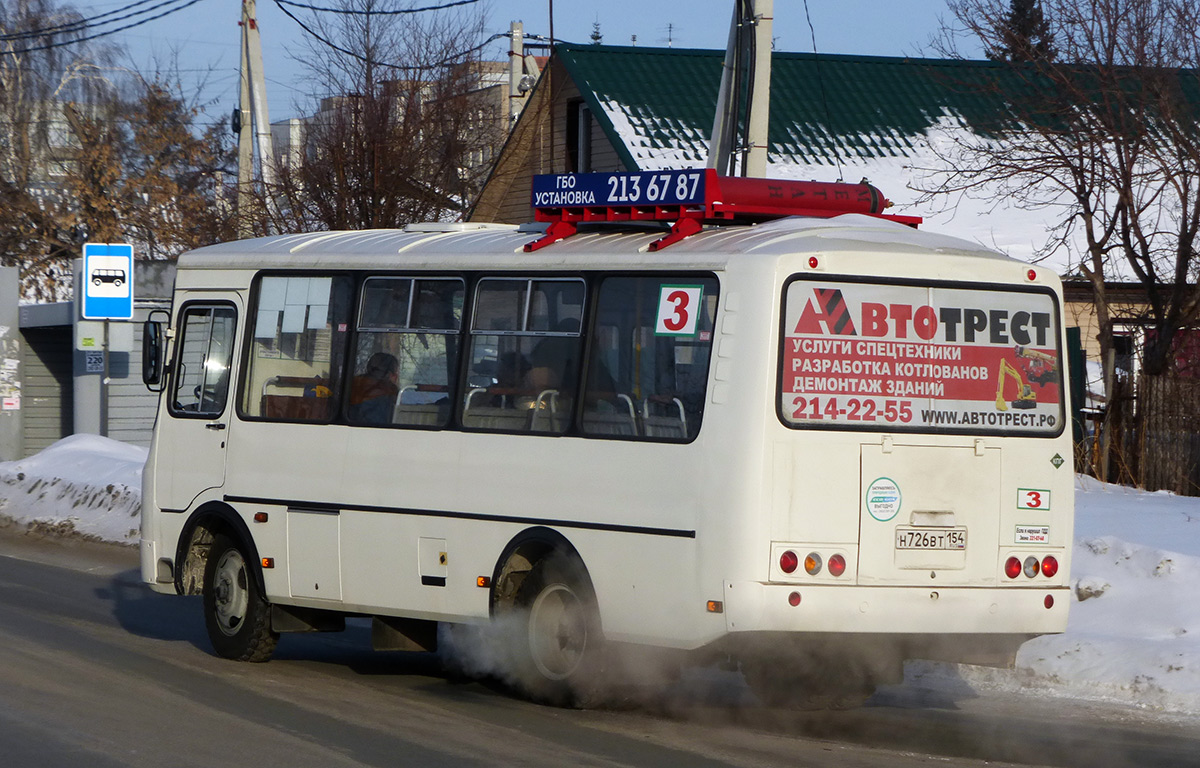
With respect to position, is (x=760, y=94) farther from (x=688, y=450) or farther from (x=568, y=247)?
(x=688, y=450)

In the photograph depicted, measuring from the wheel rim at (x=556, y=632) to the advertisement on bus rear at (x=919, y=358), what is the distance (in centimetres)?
169

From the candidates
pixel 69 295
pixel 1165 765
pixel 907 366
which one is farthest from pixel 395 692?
pixel 69 295

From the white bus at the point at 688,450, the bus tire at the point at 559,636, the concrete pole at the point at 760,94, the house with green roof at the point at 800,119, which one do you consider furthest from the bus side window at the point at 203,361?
the house with green roof at the point at 800,119

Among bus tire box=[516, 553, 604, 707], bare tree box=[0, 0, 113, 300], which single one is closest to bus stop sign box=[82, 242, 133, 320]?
bus tire box=[516, 553, 604, 707]

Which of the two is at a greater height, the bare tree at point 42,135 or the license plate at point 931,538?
the bare tree at point 42,135

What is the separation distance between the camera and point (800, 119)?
29875 mm

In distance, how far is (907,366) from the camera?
823 cm

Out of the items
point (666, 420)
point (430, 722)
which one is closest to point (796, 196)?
point (666, 420)

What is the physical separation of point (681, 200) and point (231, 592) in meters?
4.02

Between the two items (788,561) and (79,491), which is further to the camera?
(79,491)

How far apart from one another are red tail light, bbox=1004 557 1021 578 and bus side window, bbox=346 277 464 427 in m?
3.19

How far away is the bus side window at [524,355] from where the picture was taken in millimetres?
8922

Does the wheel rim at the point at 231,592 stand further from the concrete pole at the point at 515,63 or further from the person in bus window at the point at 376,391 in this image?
the concrete pole at the point at 515,63

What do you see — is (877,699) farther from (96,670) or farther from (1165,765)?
(96,670)
